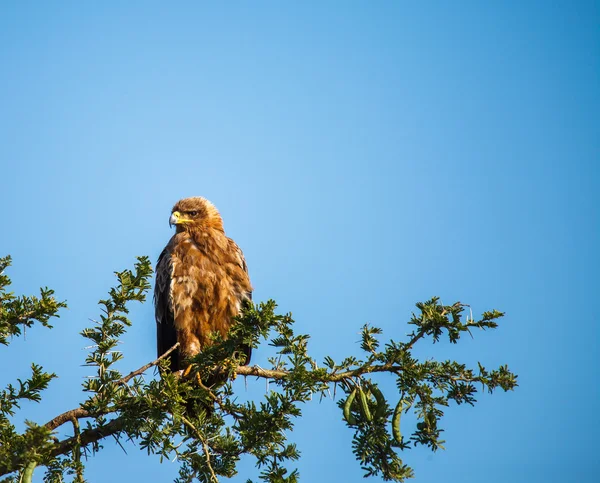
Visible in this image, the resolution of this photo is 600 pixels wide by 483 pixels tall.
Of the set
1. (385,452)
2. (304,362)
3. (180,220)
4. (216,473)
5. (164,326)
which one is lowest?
(385,452)

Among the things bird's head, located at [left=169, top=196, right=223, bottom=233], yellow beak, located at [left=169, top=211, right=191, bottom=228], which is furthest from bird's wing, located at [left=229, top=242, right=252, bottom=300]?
yellow beak, located at [left=169, top=211, right=191, bottom=228]

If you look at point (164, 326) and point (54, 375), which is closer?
point (54, 375)

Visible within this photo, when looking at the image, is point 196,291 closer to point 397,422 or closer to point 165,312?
point 165,312

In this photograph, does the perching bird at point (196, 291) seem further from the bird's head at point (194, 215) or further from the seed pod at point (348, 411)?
the seed pod at point (348, 411)

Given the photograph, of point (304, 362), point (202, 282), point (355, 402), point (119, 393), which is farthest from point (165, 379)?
point (202, 282)

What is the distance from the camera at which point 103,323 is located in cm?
383

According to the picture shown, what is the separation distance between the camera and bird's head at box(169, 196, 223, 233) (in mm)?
7145

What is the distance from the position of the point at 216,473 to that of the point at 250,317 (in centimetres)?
96

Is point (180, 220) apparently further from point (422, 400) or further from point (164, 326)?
point (422, 400)

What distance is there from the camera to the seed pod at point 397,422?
342 centimetres

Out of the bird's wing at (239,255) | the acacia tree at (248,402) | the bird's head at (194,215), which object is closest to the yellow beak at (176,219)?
the bird's head at (194,215)

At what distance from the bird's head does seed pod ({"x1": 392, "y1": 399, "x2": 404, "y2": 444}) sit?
156 inches

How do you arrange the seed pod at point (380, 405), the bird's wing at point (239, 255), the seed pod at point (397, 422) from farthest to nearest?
the bird's wing at point (239, 255) < the seed pod at point (380, 405) < the seed pod at point (397, 422)

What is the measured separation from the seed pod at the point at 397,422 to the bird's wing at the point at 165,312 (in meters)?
3.23
